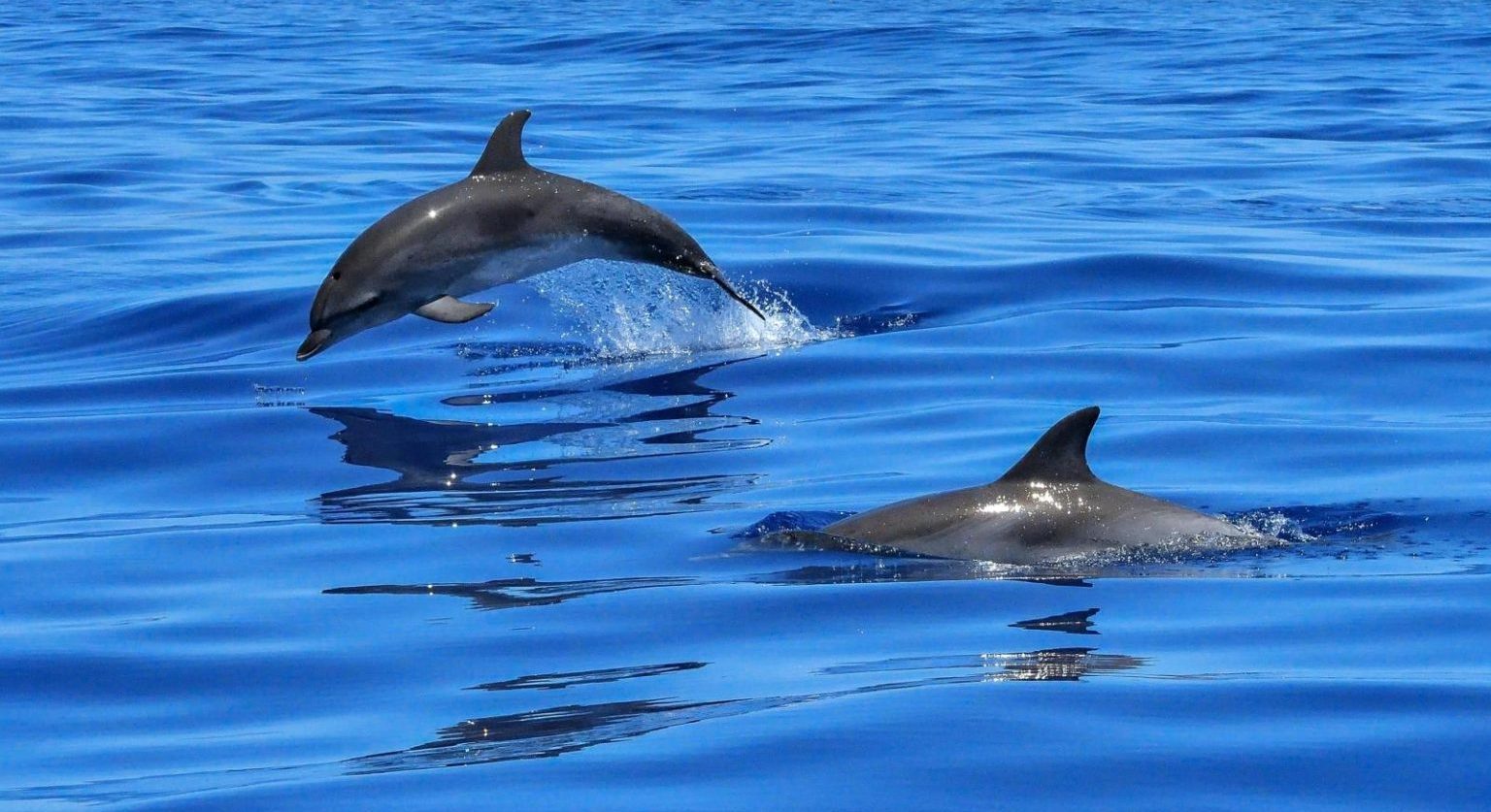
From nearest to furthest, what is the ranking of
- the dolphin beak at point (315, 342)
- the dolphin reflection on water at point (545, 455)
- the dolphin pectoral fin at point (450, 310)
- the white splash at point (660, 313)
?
1. the dolphin reflection on water at point (545, 455)
2. the dolphin beak at point (315, 342)
3. the dolphin pectoral fin at point (450, 310)
4. the white splash at point (660, 313)

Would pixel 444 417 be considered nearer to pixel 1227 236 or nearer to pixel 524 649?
pixel 524 649

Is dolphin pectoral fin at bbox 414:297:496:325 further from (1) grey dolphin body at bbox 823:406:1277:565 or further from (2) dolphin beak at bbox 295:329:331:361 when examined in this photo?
(1) grey dolphin body at bbox 823:406:1277:565

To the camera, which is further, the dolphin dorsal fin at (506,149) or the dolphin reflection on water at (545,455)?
the dolphin dorsal fin at (506,149)

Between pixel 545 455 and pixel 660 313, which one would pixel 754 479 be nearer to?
pixel 545 455

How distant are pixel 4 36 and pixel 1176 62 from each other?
74.7 feet

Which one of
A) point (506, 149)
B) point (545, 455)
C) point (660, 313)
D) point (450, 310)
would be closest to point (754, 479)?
point (545, 455)

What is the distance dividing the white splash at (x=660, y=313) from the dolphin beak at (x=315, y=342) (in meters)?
2.42

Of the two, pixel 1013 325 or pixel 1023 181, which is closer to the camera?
pixel 1013 325

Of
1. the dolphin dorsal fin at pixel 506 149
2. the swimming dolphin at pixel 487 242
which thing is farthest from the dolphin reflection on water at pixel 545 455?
the dolphin dorsal fin at pixel 506 149

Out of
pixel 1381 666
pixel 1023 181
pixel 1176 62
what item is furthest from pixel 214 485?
pixel 1176 62

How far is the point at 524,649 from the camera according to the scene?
653cm

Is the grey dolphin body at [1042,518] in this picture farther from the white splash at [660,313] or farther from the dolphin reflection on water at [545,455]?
the white splash at [660,313]

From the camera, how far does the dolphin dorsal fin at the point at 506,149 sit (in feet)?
34.8

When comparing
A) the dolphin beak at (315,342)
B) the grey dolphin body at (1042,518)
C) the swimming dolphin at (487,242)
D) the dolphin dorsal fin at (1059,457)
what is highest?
the swimming dolphin at (487,242)
